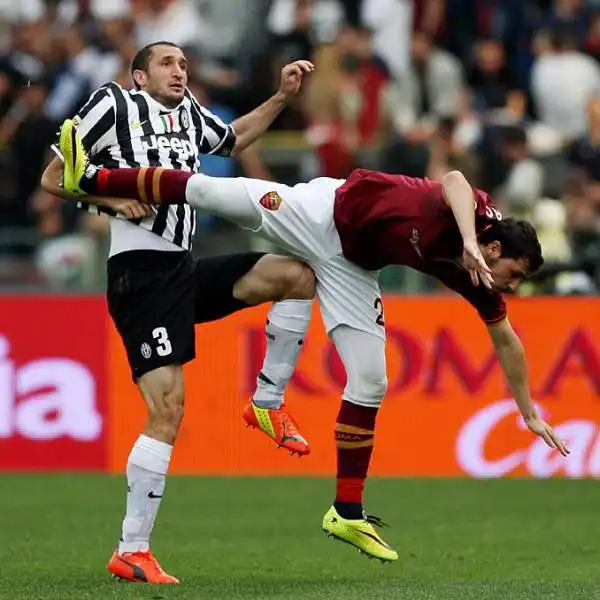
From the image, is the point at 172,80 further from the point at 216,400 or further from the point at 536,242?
the point at 216,400

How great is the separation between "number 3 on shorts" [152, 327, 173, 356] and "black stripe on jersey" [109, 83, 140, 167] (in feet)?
2.83

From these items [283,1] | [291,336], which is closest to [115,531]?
[291,336]

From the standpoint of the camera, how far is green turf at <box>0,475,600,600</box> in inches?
351

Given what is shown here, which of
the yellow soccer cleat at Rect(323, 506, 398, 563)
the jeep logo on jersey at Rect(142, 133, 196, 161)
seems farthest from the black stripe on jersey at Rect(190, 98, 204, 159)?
the yellow soccer cleat at Rect(323, 506, 398, 563)

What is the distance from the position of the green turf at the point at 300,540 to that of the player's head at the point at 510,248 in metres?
1.54

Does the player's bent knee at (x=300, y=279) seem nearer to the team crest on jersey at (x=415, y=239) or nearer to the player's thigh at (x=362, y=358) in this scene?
the player's thigh at (x=362, y=358)

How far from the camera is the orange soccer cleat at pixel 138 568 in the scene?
918cm

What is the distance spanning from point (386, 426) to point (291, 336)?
546 centimetres

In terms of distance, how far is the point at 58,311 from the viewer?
1539cm

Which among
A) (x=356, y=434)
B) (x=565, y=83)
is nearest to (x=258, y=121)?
(x=356, y=434)

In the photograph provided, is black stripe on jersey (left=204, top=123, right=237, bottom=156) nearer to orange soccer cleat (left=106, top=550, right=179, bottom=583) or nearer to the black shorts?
the black shorts

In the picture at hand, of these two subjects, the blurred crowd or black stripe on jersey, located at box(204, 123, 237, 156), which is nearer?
black stripe on jersey, located at box(204, 123, 237, 156)

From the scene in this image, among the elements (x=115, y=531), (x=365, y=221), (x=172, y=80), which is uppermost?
(x=172, y=80)

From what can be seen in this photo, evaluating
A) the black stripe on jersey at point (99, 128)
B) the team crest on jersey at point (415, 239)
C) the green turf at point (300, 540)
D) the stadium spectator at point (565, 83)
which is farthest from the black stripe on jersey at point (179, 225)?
the stadium spectator at point (565, 83)
